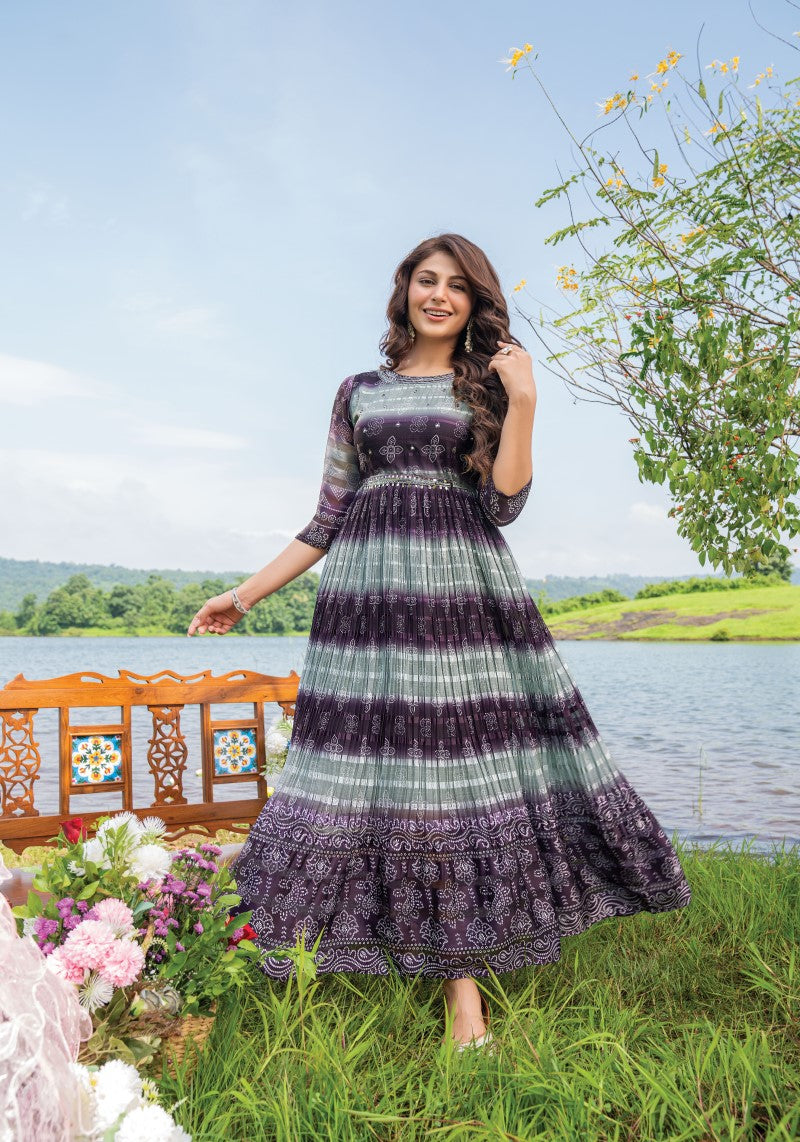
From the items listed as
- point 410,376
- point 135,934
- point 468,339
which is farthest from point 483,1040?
point 468,339

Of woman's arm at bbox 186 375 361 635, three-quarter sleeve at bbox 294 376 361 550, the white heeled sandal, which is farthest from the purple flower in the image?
three-quarter sleeve at bbox 294 376 361 550

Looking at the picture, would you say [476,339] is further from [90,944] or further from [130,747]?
[130,747]

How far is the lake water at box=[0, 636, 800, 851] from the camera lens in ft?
16.6

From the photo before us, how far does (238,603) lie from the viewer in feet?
9.73

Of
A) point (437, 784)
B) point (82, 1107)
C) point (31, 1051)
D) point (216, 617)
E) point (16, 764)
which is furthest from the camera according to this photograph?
point (16, 764)

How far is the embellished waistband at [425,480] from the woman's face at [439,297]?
45 centimetres

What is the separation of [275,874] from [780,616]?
1512 cm

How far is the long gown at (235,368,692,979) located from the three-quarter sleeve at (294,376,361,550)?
89mm

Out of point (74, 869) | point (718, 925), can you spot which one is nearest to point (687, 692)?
point (718, 925)

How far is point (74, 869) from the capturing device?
2.01m

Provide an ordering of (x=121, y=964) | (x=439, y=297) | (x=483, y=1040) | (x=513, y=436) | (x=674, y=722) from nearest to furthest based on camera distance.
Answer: (x=121, y=964) < (x=483, y=1040) < (x=513, y=436) < (x=439, y=297) < (x=674, y=722)

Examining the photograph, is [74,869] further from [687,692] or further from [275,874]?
[687,692]

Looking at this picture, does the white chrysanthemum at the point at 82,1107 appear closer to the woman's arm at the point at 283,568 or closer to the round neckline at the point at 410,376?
the woman's arm at the point at 283,568

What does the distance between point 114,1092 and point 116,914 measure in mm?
403
